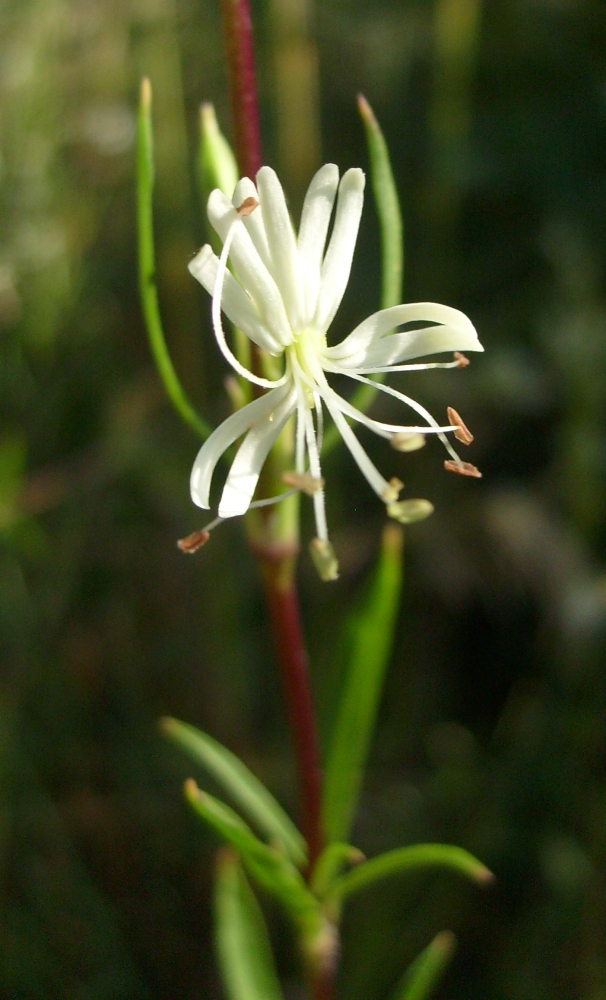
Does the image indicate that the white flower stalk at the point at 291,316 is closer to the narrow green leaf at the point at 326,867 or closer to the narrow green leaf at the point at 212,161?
the narrow green leaf at the point at 212,161

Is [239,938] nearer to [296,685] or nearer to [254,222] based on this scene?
[296,685]

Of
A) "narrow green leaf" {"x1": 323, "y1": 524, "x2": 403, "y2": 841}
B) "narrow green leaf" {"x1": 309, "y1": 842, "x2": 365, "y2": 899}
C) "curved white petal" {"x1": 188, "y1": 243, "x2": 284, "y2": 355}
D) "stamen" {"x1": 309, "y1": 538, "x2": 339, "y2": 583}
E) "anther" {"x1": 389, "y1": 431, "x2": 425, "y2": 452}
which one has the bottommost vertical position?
"narrow green leaf" {"x1": 309, "y1": 842, "x2": 365, "y2": 899}

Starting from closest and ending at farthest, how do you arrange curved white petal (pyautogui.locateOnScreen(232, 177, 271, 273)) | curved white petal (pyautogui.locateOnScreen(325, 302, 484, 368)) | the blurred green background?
1. curved white petal (pyautogui.locateOnScreen(232, 177, 271, 273))
2. curved white petal (pyautogui.locateOnScreen(325, 302, 484, 368))
3. the blurred green background

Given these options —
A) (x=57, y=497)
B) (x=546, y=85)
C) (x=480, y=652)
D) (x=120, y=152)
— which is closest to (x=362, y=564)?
(x=480, y=652)

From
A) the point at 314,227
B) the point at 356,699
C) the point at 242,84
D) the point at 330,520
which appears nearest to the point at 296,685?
the point at 356,699

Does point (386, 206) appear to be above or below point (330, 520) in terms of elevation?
above

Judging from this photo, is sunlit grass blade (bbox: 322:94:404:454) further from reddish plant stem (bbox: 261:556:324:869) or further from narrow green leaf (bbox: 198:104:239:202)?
reddish plant stem (bbox: 261:556:324:869)

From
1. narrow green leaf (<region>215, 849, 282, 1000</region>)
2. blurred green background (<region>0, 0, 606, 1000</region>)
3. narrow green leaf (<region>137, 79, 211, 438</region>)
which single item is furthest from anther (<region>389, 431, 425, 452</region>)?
blurred green background (<region>0, 0, 606, 1000</region>)
